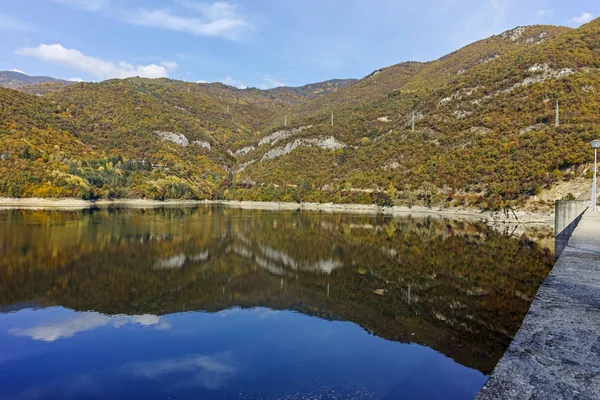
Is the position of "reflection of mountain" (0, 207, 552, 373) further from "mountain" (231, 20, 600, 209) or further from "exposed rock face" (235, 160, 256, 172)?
"exposed rock face" (235, 160, 256, 172)

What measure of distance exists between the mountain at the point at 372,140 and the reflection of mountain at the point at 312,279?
114 feet

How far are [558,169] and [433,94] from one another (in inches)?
2630

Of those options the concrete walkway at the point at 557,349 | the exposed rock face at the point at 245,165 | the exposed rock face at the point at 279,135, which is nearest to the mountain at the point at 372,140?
the exposed rock face at the point at 279,135

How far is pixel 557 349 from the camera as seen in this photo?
16.7 feet

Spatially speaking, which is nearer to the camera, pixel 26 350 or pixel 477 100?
pixel 26 350

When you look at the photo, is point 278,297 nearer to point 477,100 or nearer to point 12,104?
point 477,100

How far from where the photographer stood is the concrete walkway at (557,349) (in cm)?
411

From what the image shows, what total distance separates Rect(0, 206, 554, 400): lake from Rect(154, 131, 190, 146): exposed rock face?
415 ft

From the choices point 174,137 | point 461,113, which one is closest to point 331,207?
point 461,113

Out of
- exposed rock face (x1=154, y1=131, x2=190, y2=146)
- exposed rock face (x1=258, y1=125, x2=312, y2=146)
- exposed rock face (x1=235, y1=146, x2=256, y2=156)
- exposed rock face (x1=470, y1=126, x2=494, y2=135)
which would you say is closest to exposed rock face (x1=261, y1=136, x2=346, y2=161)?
exposed rock face (x1=258, y1=125, x2=312, y2=146)

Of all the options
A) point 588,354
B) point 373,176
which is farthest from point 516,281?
point 373,176

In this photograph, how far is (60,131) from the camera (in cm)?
11462

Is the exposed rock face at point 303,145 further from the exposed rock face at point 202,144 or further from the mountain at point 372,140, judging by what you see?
the exposed rock face at point 202,144

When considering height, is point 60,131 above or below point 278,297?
above
